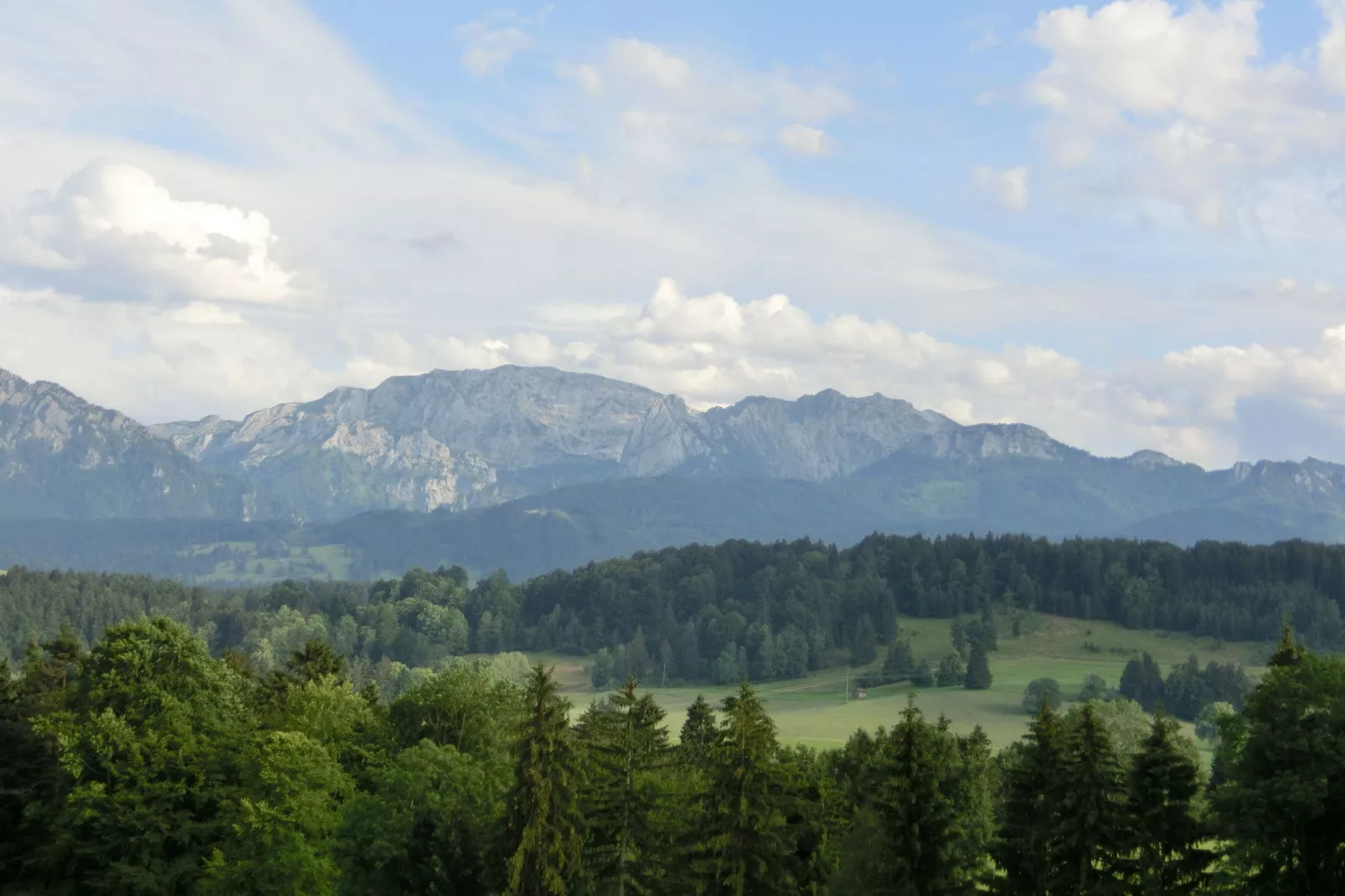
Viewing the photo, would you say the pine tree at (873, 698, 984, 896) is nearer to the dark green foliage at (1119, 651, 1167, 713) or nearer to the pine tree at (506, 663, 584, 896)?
the pine tree at (506, 663, 584, 896)

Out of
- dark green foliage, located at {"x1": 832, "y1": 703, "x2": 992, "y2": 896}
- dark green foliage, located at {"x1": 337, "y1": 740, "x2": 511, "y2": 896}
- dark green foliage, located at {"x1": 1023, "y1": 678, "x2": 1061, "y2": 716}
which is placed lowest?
dark green foliage, located at {"x1": 1023, "y1": 678, "x2": 1061, "y2": 716}

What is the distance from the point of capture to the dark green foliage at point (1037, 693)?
558ft

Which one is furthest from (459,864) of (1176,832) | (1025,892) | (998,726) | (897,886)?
(998,726)

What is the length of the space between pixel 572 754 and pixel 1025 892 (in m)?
19.2

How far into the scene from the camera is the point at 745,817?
48094 mm

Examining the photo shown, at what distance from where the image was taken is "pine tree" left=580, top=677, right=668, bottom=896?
172 ft

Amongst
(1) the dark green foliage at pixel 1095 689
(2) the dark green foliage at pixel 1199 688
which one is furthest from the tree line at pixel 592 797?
(2) the dark green foliage at pixel 1199 688

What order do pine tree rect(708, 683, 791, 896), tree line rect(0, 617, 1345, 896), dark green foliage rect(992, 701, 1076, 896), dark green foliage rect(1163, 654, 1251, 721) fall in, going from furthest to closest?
dark green foliage rect(1163, 654, 1251, 721), pine tree rect(708, 683, 791, 896), dark green foliage rect(992, 701, 1076, 896), tree line rect(0, 617, 1345, 896)

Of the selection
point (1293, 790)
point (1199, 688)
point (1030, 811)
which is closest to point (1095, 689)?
point (1199, 688)

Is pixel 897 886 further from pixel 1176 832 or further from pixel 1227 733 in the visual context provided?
pixel 1227 733

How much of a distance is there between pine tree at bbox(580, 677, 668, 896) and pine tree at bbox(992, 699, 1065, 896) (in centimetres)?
1461

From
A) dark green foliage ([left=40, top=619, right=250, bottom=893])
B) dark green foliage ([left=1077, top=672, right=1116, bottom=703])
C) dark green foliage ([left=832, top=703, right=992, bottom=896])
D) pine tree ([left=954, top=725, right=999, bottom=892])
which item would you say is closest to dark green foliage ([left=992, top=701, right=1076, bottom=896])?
pine tree ([left=954, top=725, right=999, bottom=892])

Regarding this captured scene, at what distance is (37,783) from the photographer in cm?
6588

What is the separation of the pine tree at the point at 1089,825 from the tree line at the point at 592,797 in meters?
0.10
